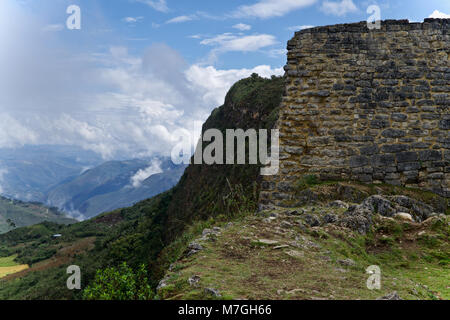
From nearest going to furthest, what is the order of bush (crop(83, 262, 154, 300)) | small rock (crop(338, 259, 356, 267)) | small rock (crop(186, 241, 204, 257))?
bush (crop(83, 262, 154, 300)), small rock (crop(338, 259, 356, 267)), small rock (crop(186, 241, 204, 257))

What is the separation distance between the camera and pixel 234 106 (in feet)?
139

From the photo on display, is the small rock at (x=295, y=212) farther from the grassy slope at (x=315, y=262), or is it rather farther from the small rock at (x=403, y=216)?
the small rock at (x=403, y=216)

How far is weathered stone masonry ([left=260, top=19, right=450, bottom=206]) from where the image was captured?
872 cm

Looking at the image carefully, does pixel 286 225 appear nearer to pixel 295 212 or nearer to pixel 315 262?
pixel 295 212

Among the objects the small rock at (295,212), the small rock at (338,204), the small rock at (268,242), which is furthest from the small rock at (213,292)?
the small rock at (338,204)

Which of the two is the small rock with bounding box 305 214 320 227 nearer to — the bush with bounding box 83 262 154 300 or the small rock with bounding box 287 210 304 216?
the small rock with bounding box 287 210 304 216

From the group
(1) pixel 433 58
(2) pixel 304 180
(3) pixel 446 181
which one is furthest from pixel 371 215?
(1) pixel 433 58

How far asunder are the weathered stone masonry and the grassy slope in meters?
2.11

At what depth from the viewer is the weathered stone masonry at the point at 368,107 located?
8719 mm

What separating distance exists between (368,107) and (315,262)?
5.78m

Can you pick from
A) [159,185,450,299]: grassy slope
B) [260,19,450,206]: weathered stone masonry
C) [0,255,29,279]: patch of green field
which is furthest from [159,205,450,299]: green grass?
[0,255,29,279]: patch of green field

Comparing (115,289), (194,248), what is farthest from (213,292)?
(194,248)

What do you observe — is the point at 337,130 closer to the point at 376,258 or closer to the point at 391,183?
the point at 391,183
